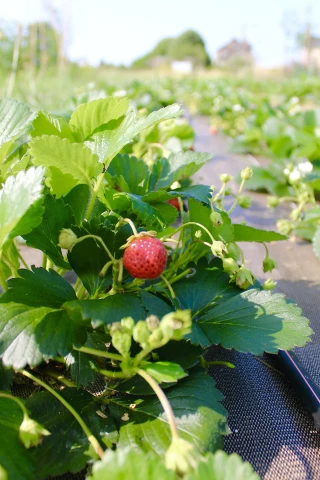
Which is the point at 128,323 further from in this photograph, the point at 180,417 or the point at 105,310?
the point at 180,417

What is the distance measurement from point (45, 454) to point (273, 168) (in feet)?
5.81

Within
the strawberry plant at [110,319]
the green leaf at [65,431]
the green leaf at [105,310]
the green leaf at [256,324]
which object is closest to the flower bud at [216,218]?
the strawberry plant at [110,319]

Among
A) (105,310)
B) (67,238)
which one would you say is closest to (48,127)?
(67,238)

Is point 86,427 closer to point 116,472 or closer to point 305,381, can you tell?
point 116,472

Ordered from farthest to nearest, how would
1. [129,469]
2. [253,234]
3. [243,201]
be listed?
[243,201]
[253,234]
[129,469]

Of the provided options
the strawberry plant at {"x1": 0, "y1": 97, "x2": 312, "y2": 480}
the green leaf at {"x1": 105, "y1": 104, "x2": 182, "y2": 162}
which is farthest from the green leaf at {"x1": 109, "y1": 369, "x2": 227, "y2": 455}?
the green leaf at {"x1": 105, "y1": 104, "x2": 182, "y2": 162}

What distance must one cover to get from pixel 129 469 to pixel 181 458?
52 millimetres

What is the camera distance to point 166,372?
22.2 inches

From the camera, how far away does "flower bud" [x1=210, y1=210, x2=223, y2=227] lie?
2.57 ft

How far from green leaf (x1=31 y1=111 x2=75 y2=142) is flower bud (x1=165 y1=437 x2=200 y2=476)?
50 cm

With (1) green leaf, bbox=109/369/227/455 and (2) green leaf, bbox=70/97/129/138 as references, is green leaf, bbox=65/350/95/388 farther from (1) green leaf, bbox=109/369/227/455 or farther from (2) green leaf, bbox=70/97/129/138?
(2) green leaf, bbox=70/97/129/138

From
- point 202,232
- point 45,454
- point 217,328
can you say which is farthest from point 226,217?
point 45,454

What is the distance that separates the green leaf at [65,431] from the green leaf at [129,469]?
0.46 feet

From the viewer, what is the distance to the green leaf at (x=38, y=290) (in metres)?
0.64
